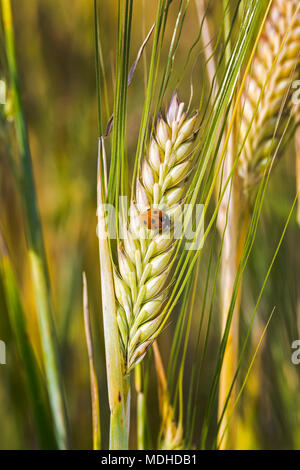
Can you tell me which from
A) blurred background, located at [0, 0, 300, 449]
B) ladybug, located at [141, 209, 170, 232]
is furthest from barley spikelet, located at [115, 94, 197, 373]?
blurred background, located at [0, 0, 300, 449]

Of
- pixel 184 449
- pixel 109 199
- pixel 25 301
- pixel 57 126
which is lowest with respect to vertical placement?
pixel 184 449

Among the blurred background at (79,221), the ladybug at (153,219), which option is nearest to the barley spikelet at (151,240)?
the ladybug at (153,219)

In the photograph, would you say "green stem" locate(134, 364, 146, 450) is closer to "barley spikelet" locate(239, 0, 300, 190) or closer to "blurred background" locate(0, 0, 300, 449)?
"blurred background" locate(0, 0, 300, 449)

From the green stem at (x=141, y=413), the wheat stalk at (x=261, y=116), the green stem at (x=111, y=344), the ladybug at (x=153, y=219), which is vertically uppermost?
the wheat stalk at (x=261, y=116)

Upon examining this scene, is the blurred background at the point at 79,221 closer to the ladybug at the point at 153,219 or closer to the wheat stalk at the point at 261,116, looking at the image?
the wheat stalk at the point at 261,116
